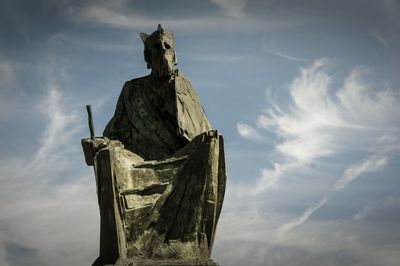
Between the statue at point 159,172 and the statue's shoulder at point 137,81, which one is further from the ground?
the statue's shoulder at point 137,81

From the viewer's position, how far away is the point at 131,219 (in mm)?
9164

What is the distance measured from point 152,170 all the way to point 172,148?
1242 mm

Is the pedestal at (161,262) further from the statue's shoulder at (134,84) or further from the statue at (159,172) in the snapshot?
the statue's shoulder at (134,84)

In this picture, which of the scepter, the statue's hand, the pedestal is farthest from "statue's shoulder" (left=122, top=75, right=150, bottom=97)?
A: the pedestal

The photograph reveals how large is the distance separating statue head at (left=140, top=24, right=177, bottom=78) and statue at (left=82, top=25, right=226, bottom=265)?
0.02m

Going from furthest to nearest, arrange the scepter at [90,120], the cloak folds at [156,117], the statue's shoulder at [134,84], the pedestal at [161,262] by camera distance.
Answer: the statue's shoulder at [134,84]
the cloak folds at [156,117]
the scepter at [90,120]
the pedestal at [161,262]

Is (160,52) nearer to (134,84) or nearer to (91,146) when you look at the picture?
(134,84)

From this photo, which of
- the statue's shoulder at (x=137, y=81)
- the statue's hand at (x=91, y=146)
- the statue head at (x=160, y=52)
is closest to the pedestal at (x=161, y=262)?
the statue's hand at (x=91, y=146)

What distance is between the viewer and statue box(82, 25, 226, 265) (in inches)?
347

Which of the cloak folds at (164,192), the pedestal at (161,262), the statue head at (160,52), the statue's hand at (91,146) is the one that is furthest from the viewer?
the statue head at (160,52)

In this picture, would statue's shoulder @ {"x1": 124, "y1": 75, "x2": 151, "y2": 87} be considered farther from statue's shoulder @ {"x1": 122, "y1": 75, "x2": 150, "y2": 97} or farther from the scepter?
the scepter

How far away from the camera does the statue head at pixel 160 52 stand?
37.5 ft

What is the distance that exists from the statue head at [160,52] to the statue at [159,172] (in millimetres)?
19

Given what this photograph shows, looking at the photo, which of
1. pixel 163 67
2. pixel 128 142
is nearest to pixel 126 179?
pixel 128 142
